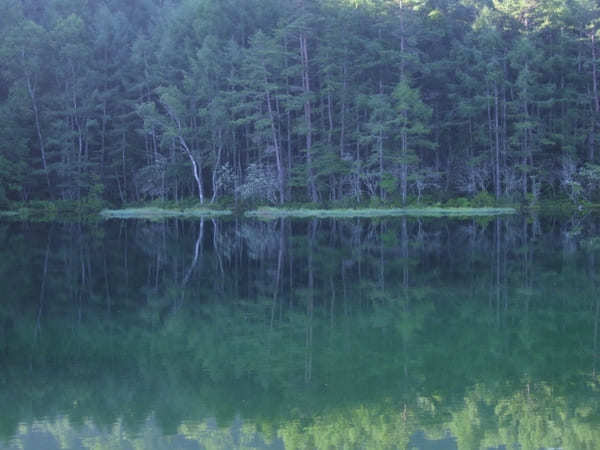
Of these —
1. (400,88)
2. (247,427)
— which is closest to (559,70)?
(400,88)

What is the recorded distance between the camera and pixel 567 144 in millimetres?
42688

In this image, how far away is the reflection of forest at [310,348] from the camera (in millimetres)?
6793

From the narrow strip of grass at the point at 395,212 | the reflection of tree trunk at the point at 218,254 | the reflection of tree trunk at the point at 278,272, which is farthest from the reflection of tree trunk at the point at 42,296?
the narrow strip of grass at the point at 395,212

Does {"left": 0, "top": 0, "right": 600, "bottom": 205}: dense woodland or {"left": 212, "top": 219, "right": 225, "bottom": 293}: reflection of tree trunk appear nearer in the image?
{"left": 212, "top": 219, "right": 225, "bottom": 293}: reflection of tree trunk

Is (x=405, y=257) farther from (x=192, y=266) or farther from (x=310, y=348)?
(x=310, y=348)

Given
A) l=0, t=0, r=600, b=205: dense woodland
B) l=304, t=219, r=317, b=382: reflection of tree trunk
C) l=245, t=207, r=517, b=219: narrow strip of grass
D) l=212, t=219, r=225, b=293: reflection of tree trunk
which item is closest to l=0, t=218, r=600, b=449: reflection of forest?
l=304, t=219, r=317, b=382: reflection of tree trunk

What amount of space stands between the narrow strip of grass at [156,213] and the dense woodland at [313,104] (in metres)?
1.96

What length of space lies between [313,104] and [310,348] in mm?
39473

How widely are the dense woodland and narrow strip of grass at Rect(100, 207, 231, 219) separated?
196cm

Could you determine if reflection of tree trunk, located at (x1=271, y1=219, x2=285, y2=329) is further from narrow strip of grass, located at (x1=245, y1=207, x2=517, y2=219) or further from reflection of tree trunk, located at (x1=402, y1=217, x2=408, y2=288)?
narrow strip of grass, located at (x1=245, y1=207, x2=517, y2=219)

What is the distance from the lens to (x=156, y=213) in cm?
4378

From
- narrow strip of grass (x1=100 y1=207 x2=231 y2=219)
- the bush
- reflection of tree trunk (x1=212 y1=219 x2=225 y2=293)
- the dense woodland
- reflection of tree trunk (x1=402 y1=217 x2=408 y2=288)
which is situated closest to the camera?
reflection of tree trunk (x1=402 y1=217 x2=408 y2=288)

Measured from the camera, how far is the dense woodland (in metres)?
42.2

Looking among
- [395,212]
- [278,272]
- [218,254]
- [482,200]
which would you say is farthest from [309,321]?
[482,200]
